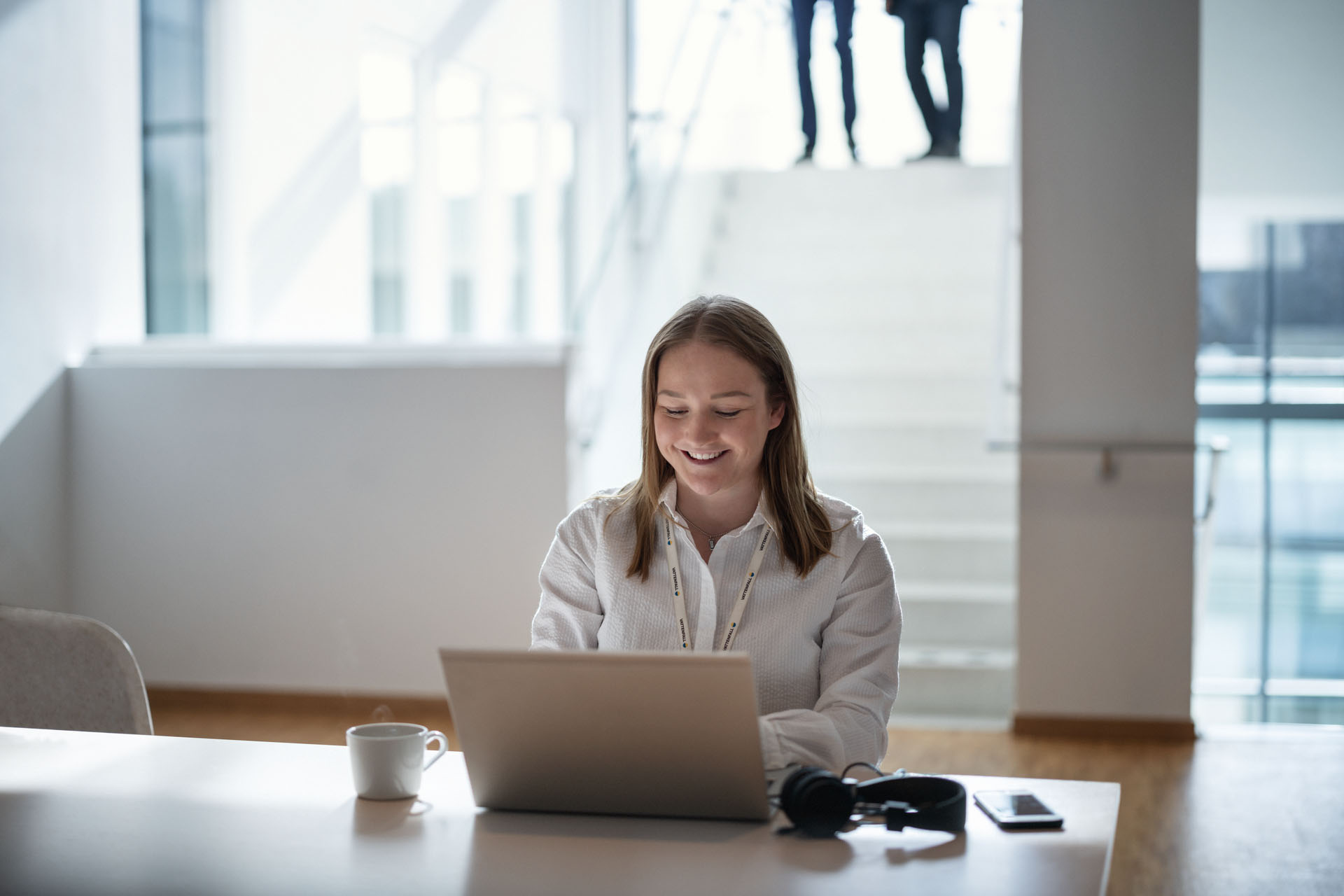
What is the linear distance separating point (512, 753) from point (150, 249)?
398cm

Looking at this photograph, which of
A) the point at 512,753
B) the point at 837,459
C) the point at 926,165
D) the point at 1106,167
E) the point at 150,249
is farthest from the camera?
the point at 926,165

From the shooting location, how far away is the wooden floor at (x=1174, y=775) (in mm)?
2639

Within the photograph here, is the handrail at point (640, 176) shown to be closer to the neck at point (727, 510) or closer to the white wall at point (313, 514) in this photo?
the white wall at point (313, 514)

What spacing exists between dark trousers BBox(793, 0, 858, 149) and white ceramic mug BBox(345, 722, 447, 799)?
12.4 feet

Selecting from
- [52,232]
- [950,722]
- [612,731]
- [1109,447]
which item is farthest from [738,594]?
[52,232]

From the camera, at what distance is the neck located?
1694mm

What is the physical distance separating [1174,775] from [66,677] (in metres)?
2.75

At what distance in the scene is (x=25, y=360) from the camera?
391cm

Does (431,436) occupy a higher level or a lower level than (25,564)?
higher

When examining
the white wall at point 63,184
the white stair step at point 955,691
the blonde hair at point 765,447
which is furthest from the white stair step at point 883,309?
the blonde hair at point 765,447

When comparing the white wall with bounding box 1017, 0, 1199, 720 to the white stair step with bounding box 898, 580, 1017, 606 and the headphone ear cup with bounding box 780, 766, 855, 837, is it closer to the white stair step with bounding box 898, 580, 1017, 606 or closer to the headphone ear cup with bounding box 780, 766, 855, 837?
the white stair step with bounding box 898, 580, 1017, 606

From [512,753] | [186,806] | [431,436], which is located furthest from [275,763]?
[431,436]

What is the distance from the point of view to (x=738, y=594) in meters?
1.62

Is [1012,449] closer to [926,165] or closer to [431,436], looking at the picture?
[431,436]
